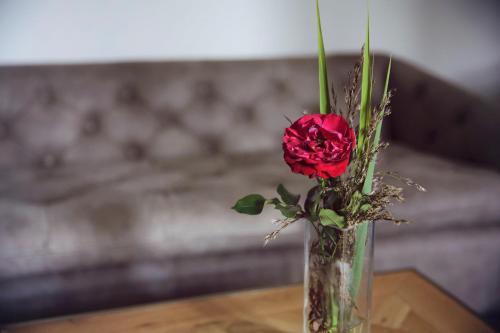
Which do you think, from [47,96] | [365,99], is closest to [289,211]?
[365,99]

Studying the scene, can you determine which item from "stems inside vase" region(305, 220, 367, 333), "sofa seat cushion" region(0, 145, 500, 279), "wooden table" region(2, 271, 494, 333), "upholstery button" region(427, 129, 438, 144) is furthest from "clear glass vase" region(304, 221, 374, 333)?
"upholstery button" region(427, 129, 438, 144)

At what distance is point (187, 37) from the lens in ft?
4.72

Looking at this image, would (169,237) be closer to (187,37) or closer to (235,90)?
(235,90)

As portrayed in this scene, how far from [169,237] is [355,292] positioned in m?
0.50

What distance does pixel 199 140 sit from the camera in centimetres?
132

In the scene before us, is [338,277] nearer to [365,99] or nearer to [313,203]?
[313,203]

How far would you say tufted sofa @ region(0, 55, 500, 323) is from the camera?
3.00 ft

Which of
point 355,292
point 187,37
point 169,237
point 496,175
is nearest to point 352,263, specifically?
point 355,292

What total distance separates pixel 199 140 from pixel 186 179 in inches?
10.4

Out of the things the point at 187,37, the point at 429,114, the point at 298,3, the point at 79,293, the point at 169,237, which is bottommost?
the point at 79,293

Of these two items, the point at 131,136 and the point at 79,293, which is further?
the point at 131,136

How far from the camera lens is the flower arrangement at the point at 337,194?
430mm

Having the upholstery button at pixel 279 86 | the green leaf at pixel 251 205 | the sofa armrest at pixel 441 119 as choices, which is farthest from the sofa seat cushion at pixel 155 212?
the green leaf at pixel 251 205

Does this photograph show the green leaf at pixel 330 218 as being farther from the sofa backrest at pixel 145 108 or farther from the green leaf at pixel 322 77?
the sofa backrest at pixel 145 108
